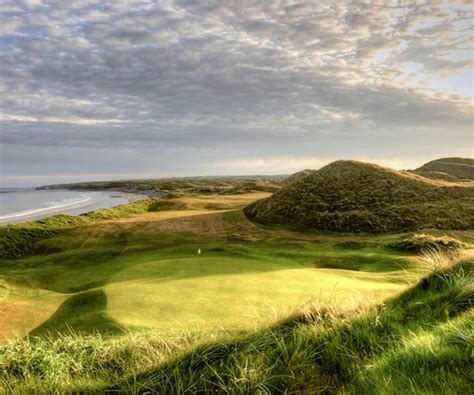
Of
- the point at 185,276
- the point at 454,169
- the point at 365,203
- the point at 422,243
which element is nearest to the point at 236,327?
the point at 185,276

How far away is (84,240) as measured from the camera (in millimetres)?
35344

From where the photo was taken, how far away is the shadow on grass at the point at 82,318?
10.4 meters

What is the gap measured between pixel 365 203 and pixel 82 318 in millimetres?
30840

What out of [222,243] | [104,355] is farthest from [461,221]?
[104,355]

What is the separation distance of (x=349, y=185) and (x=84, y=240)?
86.9 feet

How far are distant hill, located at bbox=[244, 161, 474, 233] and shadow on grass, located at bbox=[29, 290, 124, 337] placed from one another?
2400cm

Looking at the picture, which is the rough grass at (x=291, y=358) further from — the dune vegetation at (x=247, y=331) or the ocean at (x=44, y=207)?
the ocean at (x=44, y=207)

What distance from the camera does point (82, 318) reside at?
11.9 m

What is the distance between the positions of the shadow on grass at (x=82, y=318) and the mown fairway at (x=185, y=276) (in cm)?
5

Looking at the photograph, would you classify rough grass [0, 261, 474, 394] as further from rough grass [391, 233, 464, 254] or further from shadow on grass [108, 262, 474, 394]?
rough grass [391, 233, 464, 254]

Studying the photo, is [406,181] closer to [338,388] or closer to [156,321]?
[156,321]

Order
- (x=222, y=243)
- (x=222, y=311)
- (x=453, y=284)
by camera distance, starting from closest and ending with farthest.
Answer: (x=453, y=284)
(x=222, y=311)
(x=222, y=243)

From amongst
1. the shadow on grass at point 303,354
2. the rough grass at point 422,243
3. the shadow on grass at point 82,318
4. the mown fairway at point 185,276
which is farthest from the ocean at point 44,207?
the shadow on grass at point 303,354

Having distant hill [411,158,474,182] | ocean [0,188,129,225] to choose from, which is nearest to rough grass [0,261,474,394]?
ocean [0,188,129,225]
